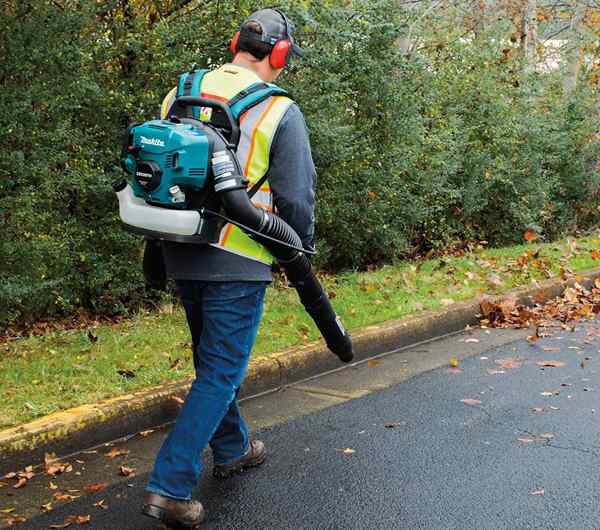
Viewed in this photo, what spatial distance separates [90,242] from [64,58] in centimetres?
163

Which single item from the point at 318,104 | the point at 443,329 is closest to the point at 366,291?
the point at 443,329

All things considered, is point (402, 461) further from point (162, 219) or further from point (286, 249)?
point (162, 219)

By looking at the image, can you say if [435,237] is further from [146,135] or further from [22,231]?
[146,135]

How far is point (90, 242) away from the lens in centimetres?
792

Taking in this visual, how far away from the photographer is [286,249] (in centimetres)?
368

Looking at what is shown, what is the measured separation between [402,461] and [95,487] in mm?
1528

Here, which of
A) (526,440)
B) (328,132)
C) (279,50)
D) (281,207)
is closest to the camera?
(281,207)

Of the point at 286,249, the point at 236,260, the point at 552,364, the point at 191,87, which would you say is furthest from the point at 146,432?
the point at 552,364

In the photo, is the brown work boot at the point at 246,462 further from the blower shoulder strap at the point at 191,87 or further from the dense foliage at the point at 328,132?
the dense foliage at the point at 328,132

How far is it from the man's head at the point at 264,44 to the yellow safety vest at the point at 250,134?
0.08 metres

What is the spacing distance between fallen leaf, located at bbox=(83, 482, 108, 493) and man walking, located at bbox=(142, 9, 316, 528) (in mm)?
602

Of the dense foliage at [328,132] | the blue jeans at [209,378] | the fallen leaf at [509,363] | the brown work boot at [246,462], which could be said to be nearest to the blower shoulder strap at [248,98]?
the blue jeans at [209,378]

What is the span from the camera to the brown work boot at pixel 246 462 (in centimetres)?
439

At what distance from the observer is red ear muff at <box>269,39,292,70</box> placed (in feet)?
12.5
